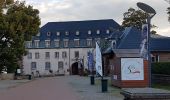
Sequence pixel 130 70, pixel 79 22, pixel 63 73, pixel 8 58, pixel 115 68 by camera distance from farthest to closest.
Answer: pixel 79 22 → pixel 63 73 → pixel 8 58 → pixel 115 68 → pixel 130 70

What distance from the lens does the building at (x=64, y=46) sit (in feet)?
441

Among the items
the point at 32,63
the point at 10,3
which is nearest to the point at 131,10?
the point at 10,3

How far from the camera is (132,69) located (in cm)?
3906

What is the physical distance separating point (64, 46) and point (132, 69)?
319ft

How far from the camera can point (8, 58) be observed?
69.6 meters

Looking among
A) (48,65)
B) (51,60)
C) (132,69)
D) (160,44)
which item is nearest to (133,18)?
(160,44)

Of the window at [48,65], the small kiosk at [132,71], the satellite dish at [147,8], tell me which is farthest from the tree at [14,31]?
the window at [48,65]

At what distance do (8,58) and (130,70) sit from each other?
33.9 m

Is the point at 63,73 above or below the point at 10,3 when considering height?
below

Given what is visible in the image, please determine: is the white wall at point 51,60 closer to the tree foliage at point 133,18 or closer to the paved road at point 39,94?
the tree foliage at point 133,18

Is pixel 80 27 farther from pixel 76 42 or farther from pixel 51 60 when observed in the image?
pixel 51 60

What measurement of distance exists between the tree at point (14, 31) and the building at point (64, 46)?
6149 cm

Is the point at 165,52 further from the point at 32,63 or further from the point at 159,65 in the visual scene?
the point at 32,63

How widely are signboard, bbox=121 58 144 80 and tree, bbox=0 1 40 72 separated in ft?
102
